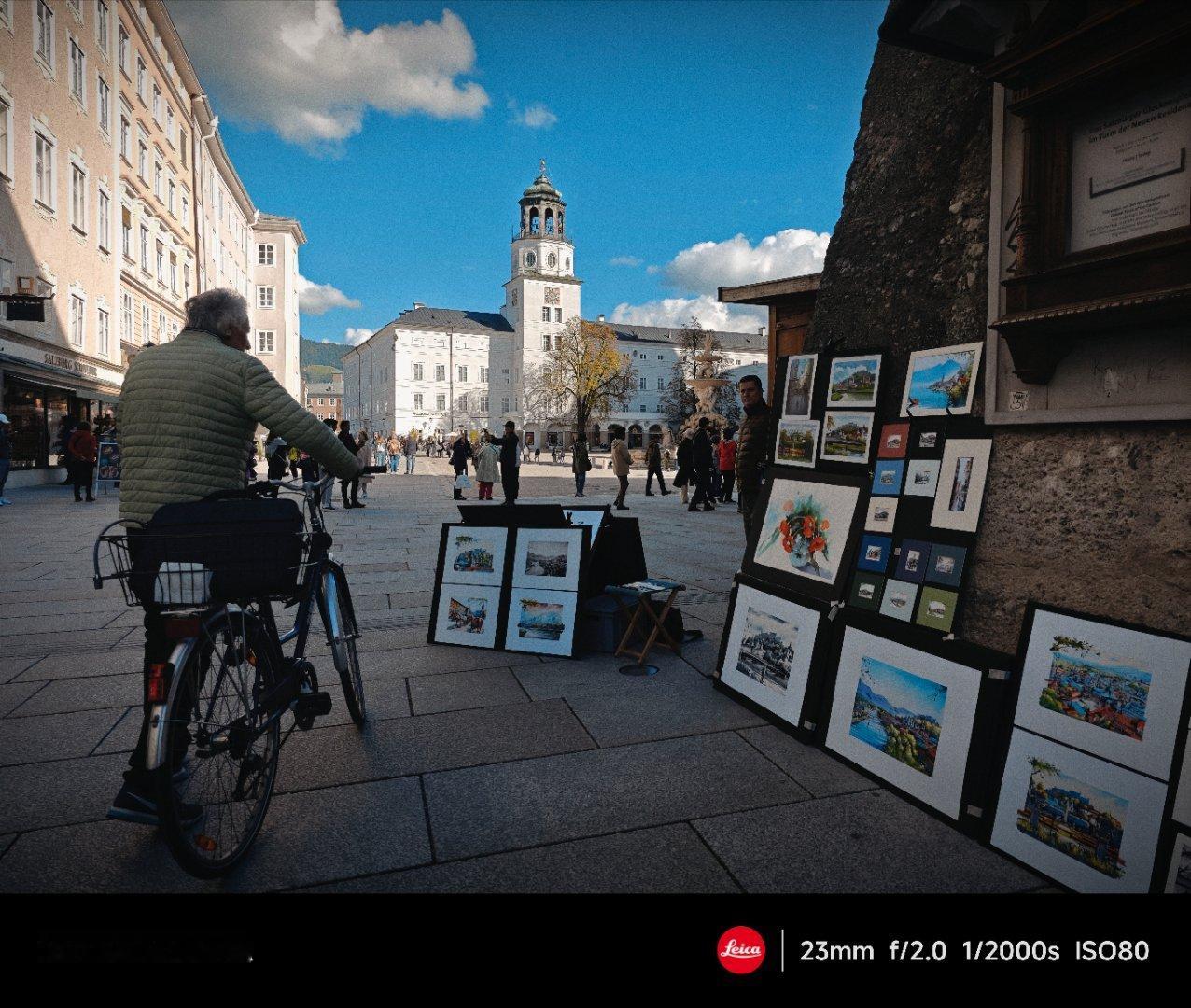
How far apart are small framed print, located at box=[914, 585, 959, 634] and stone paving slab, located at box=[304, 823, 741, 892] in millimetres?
1500

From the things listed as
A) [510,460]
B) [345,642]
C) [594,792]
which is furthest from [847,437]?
[510,460]

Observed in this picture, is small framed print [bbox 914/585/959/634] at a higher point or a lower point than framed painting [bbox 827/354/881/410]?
lower

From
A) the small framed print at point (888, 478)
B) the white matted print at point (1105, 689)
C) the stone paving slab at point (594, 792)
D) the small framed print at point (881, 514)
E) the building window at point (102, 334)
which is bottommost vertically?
the stone paving slab at point (594, 792)

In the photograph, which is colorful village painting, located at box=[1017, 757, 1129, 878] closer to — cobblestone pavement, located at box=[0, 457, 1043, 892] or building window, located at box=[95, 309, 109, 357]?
cobblestone pavement, located at box=[0, 457, 1043, 892]

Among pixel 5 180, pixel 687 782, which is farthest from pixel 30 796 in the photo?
pixel 5 180

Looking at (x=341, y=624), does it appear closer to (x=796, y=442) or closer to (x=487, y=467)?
(x=796, y=442)

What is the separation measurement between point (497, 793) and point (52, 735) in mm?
2297

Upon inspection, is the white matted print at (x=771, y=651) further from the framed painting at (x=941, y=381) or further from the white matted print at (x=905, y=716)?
the framed painting at (x=941, y=381)

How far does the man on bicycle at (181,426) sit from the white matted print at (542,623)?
8.61 ft

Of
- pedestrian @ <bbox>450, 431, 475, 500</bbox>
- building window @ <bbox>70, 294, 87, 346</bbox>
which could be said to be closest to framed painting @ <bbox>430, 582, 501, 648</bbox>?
pedestrian @ <bbox>450, 431, 475, 500</bbox>

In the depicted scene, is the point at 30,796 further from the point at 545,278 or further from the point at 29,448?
the point at 545,278

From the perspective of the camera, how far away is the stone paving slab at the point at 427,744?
11.5 ft

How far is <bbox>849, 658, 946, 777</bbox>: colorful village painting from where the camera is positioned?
10.2 ft
